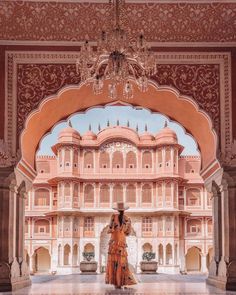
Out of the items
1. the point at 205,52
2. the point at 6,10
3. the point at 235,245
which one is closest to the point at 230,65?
the point at 205,52

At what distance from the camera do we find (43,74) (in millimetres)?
8430

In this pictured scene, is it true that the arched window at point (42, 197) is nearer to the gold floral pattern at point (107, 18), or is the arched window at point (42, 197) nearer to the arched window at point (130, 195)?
the arched window at point (130, 195)

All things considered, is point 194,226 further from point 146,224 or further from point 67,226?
point 67,226

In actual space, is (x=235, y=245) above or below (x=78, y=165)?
below

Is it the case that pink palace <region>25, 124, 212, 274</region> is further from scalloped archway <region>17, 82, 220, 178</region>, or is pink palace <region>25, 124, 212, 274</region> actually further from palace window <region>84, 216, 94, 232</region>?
scalloped archway <region>17, 82, 220, 178</region>

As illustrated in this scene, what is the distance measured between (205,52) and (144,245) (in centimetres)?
1744

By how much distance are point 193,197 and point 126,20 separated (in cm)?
1848

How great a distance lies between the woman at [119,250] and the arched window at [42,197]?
17.2 meters

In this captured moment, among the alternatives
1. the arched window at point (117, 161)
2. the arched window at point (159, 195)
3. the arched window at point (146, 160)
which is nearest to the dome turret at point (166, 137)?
the arched window at point (146, 160)

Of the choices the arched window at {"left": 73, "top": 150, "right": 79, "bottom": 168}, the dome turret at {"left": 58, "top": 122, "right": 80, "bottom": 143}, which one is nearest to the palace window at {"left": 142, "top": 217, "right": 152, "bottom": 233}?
the arched window at {"left": 73, "top": 150, "right": 79, "bottom": 168}

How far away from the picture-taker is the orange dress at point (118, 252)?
8.67 meters

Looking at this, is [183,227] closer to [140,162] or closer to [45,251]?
[140,162]

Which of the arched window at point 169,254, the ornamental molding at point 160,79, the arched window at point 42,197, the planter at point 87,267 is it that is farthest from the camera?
the arched window at point 42,197

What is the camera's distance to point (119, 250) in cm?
865
